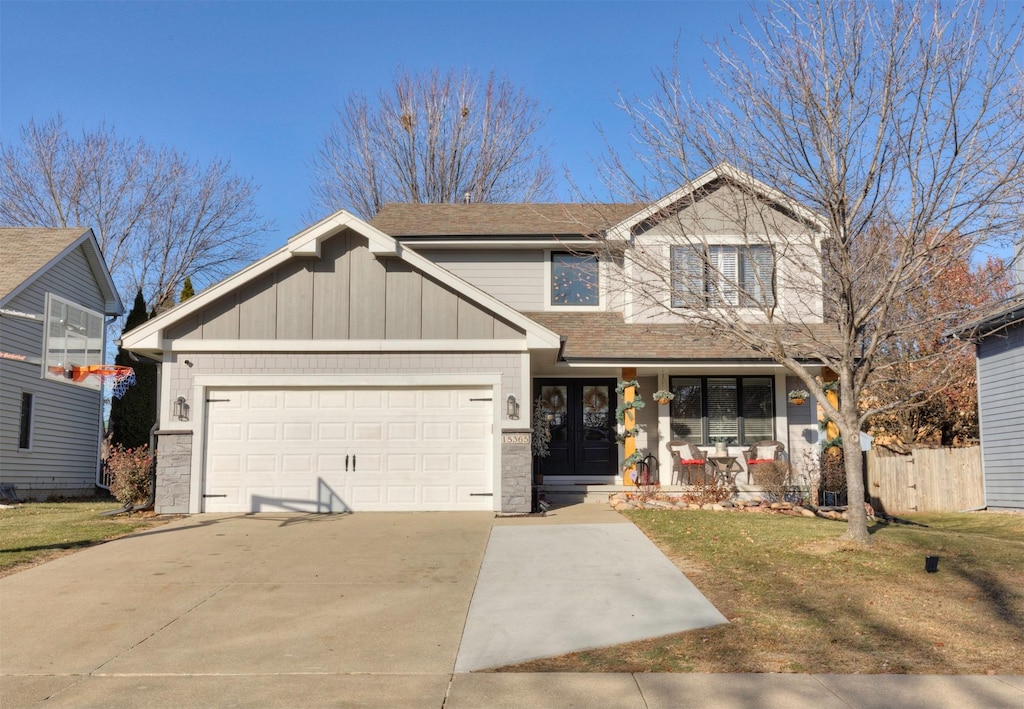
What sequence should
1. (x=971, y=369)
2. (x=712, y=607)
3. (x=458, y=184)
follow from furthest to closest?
1. (x=458, y=184)
2. (x=971, y=369)
3. (x=712, y=607)

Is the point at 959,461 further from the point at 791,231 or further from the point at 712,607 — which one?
the point at 712,607

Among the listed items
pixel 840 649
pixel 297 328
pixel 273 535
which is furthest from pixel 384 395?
pixel 840 649

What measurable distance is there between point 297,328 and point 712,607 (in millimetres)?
8753

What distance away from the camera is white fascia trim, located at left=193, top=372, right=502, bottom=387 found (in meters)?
14.0

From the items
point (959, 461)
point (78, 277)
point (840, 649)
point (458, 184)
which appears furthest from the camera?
point (458, 184)

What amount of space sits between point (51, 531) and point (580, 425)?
946cm

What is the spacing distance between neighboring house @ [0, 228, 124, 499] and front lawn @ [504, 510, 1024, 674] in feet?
38.4

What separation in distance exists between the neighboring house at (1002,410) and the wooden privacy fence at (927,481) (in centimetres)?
35

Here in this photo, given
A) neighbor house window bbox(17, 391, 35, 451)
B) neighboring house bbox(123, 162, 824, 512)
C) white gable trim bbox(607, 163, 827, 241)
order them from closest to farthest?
1. white gable trim bbox(607, 163, 827, 241)
2. neighboring house bbox(123, 162, 824, 512)
3. neighbor house window bbox(17, 391, 35, 451)

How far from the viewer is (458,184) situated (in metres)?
32.4

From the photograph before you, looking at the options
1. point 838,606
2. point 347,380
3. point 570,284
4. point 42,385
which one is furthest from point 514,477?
point 42,385

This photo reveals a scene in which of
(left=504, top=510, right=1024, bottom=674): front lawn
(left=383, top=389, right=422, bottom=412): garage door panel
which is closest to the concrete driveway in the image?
(left=504, top=510, right=1024, bottom=674): front lawn

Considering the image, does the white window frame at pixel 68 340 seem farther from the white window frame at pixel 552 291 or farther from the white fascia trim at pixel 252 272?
the white window frame at pixel 552 291

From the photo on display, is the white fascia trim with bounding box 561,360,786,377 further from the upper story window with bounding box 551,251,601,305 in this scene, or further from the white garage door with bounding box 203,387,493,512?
the white garage door with bounding box 203,387,493,512
